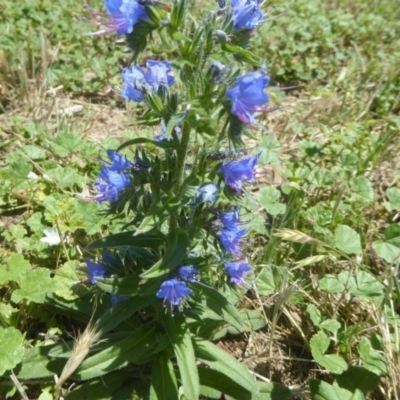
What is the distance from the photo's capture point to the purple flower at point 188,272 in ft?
7.56

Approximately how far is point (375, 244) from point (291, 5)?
348cm

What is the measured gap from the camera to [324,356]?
2752 millimetres

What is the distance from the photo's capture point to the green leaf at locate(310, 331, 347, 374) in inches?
106

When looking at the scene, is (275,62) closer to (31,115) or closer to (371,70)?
(371,70)

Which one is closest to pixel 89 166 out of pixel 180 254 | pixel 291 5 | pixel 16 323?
pixel 16 323

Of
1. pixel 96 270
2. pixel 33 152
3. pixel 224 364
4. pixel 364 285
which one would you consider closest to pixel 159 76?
pixel 96 270

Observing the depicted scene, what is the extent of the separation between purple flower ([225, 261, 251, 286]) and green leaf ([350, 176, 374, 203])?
1534mm

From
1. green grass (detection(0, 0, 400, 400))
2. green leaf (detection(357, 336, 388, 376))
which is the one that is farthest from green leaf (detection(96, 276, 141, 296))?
green leaf (detection(357, 336, 388, 376))

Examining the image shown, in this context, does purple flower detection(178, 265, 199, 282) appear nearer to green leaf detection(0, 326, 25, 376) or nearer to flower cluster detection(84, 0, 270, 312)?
flower cluster detection(84, 0, 270, 312)

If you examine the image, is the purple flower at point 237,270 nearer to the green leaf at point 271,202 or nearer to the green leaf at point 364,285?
the green leaf at point 364,285

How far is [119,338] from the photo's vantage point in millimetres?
2656

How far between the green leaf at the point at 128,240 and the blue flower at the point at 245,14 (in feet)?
3.16

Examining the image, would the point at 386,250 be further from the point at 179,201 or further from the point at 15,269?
the point at 15,269

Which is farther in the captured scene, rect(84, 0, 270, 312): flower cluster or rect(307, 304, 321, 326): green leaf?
rect(307, 304, 321, 326): green leaf
